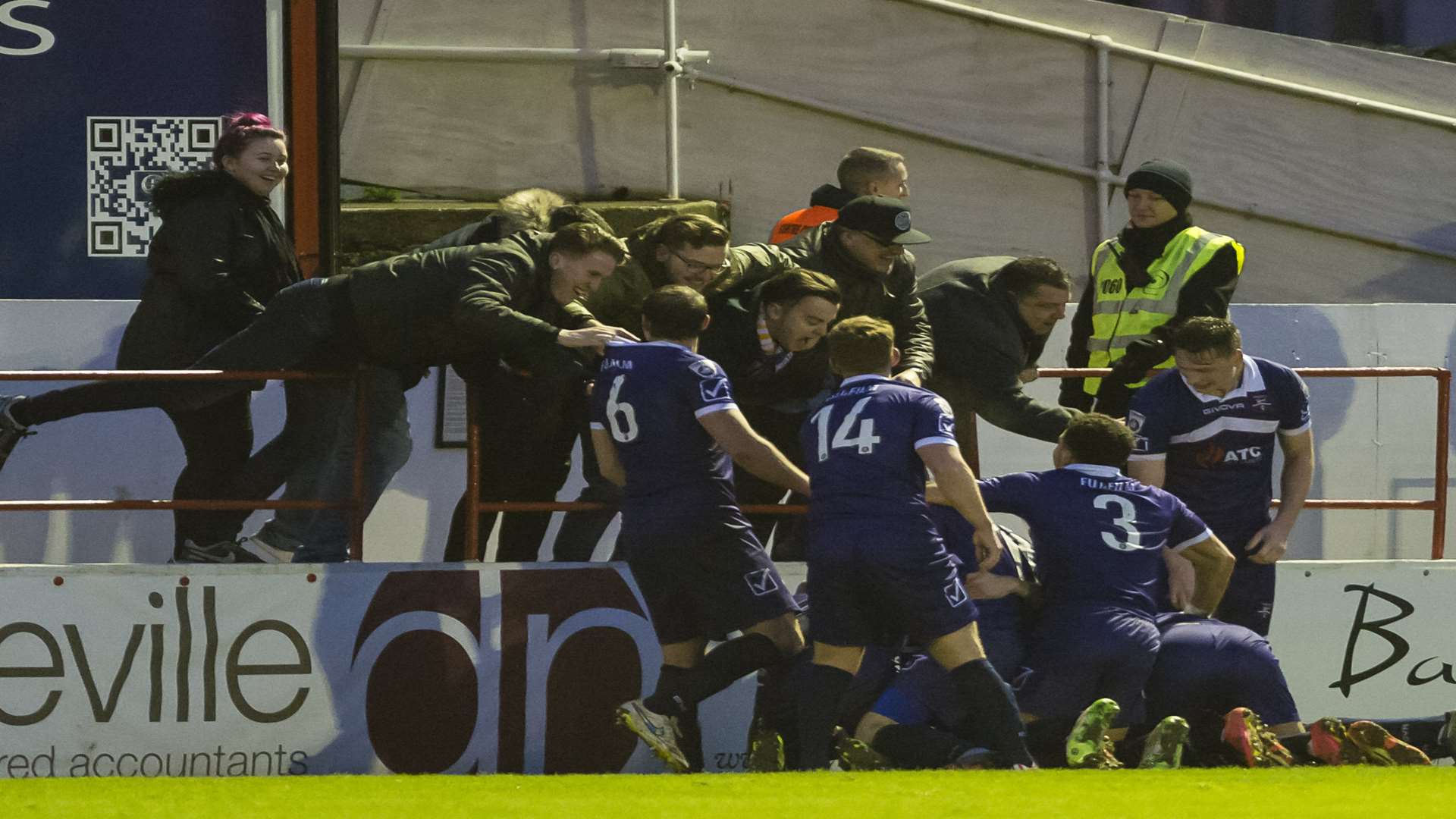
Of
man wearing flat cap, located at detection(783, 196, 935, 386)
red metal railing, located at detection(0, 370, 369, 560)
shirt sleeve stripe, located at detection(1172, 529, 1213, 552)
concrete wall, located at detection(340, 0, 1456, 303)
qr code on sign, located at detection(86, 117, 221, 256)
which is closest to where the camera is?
shirt sleeve stripe, located at detection(1172, 529, 1213, 552)

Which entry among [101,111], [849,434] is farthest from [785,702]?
[101,111]

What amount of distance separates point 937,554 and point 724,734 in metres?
1.71

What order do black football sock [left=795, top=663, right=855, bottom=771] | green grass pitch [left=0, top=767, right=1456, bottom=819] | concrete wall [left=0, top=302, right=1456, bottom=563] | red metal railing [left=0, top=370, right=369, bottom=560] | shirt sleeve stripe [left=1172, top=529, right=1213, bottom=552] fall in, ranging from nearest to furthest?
green grass pitch [left=0, top=767, right=1456, bottom=819]
black football sock [left=795, top=663, right=855, bottom=771]
shirt sleeve stripe [left=1172, top=529, right=1213, bottom=552]
red metal railing [left=0, top=370, right=369, bottom=560]
concrete wall [left=0, top=302, right=1456, bottom=563]

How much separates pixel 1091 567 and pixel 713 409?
1551 mm

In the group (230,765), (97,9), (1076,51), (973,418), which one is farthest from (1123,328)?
(1076,51)

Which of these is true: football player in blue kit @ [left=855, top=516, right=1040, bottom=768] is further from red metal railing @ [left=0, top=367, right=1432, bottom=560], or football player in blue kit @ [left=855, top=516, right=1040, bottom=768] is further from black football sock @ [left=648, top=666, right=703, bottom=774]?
red metal railing @ [left=0, top=367, right=1432, bottom=560]

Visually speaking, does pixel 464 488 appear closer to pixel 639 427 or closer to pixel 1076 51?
pixel 639 427

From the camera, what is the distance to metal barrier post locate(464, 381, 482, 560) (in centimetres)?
788

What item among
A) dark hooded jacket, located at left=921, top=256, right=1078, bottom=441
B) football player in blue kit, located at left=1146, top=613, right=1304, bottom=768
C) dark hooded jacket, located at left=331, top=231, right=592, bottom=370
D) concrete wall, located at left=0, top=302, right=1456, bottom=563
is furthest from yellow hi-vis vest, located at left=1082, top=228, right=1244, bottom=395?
dark hooded jacket, located at left=331, top=231, right=592, bottom=370

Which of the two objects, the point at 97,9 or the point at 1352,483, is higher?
the point at 97,9

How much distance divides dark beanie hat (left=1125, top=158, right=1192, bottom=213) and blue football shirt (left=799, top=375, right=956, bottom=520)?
1.93 m

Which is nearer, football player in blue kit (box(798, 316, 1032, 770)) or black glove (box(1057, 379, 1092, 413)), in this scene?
football player in blue kit (box(798, 316, 1032, 770))

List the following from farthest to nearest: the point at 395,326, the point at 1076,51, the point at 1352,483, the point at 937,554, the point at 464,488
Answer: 1. the point at 1076,51
2. the point at 1352,483
3. the point at 464,488
4. the point at 395,326
5. the point at 937,554

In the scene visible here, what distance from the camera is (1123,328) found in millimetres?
8508
